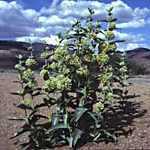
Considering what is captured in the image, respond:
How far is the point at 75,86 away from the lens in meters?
9.27

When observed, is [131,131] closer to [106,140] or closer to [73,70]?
[106,140]

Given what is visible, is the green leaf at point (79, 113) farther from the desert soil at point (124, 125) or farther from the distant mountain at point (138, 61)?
the distant mountain at point (138, 61)

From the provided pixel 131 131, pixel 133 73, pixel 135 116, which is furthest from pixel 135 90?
pixel 133 73

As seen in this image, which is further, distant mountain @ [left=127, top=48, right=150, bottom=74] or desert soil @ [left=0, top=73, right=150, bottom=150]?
distant mountain @ [left=127, top=48, right=150, bottom=74]

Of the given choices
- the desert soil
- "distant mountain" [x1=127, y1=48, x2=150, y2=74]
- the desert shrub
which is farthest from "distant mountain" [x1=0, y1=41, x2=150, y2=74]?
the desert shrub

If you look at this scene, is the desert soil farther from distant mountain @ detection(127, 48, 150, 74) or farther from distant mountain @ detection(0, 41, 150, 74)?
distant mountain @ detection(127, 48, 150, 74)

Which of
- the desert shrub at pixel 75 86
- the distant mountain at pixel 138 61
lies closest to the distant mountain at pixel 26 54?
the distant mountain at pixel 138 61

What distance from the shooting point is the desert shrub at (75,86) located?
9.10m

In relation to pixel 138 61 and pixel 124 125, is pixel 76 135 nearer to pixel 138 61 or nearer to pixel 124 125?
pixel 124 125

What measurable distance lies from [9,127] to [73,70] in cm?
278

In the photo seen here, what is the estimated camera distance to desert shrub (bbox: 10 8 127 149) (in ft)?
29.9

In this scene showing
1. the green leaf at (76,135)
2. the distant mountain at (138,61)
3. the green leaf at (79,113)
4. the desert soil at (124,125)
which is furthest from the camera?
the distant mountain at (138,61)

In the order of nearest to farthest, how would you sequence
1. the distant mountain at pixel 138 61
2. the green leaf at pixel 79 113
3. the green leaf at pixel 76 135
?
the green leaf at pixel 79 113
the green leaf at pixel 76 135
the distant mountain at pixel 138 61

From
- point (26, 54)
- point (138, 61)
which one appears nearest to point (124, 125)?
point (26, 54)
